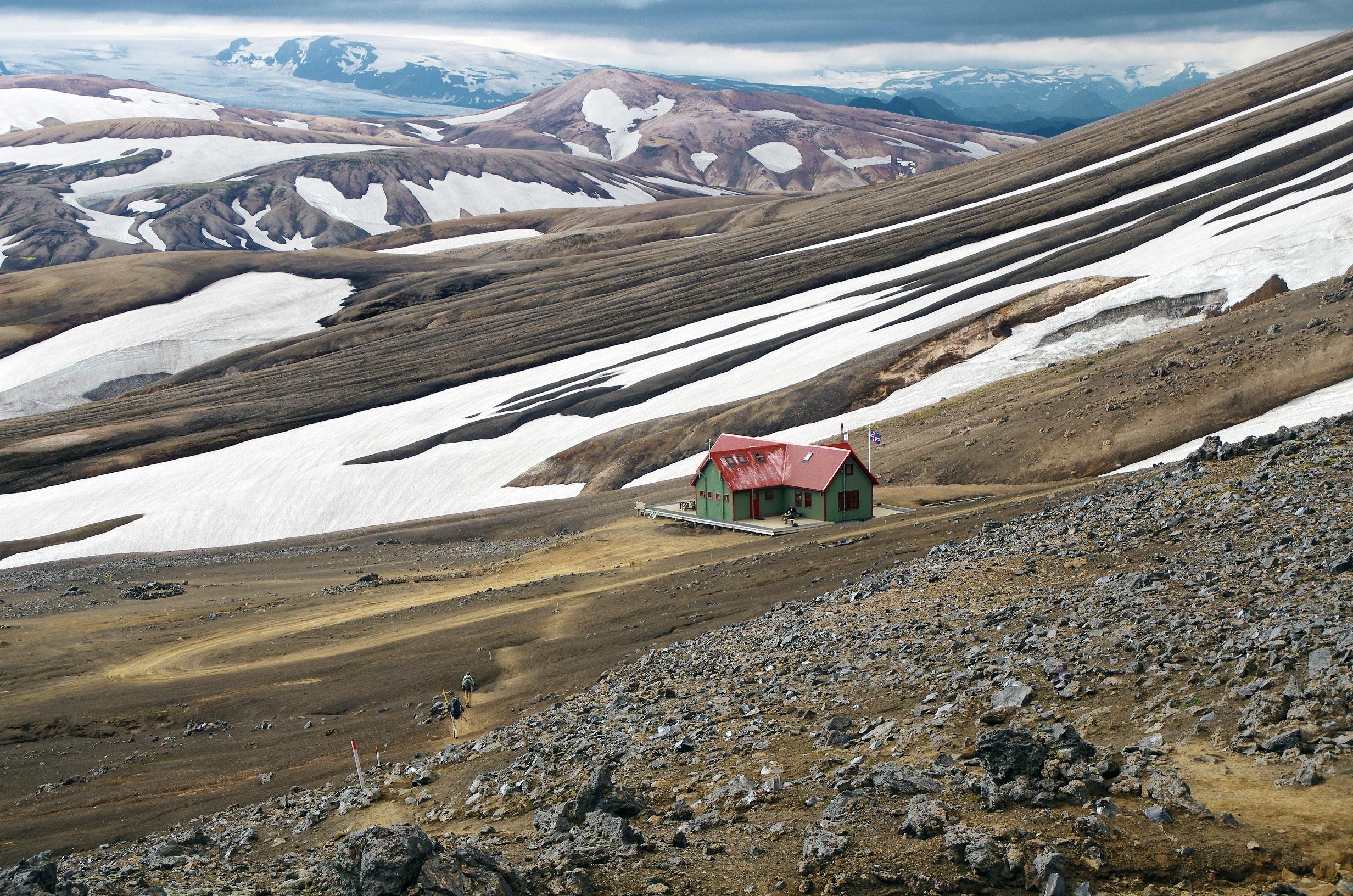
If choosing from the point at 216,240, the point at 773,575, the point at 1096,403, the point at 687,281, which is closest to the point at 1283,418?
the point at 1096,403

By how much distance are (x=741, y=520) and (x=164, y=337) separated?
92.2 m

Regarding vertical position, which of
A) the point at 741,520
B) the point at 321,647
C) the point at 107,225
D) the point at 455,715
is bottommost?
the point at 321,647

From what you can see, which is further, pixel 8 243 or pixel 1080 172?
pixel 8 243

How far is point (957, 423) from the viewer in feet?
149

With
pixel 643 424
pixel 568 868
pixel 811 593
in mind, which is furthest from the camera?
pixel 643 424

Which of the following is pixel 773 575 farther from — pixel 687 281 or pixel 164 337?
pixel 164 337

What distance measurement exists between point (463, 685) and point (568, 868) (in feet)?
45.7

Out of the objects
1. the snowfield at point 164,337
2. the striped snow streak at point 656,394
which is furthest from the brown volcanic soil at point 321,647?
the snowfield at point 164,337

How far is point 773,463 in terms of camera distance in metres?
40.7

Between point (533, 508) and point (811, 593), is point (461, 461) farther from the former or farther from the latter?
point (811, 593)

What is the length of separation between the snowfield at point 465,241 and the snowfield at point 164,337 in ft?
108

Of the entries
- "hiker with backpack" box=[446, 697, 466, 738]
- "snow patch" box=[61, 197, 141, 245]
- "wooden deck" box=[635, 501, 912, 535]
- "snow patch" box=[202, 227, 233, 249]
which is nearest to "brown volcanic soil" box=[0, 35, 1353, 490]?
"wooden deck" box=[635, 501, 912, 535]

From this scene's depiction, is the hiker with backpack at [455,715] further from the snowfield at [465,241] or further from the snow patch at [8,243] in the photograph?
the snow patch at [8,243]

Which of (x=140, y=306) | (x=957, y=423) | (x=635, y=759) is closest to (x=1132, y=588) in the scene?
(x=635, y=759)
